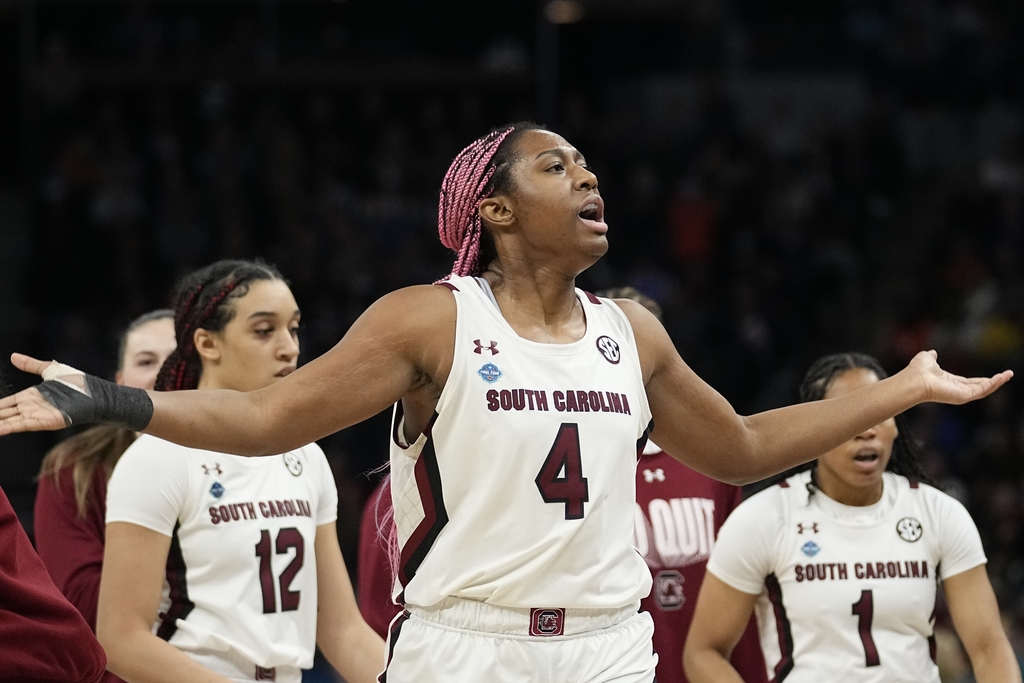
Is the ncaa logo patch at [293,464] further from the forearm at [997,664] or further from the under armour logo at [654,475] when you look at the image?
the forearm at [997,664]

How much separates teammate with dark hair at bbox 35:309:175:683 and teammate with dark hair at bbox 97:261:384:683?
1.03ft

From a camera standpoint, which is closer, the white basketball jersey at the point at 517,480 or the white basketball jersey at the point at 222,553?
the white basketball jersey at the point at 517,480

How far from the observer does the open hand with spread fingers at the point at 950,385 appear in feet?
10.5

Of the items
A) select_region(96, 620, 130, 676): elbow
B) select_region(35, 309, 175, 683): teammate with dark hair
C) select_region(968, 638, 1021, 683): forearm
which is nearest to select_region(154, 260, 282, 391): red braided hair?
select_region(35, 309, 175, 683): teammate with dark hair

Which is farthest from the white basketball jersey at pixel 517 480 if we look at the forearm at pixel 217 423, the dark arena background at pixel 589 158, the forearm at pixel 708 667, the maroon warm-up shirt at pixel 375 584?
the dark arena background at pixel 589 158

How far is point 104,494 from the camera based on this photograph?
4270 mm

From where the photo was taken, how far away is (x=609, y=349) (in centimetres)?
320

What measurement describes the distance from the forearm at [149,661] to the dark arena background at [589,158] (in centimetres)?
763

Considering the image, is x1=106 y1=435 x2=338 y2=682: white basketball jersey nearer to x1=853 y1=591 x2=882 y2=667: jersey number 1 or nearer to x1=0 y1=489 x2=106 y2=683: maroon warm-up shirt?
x1=0 y1=489 x2=106 y2=683: maroon warm-up shirt

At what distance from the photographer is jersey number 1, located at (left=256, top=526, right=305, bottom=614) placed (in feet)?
13.0

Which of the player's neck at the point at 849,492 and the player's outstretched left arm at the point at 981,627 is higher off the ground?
the player's neck at the point at 849,492

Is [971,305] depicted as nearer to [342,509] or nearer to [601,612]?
[342,509]

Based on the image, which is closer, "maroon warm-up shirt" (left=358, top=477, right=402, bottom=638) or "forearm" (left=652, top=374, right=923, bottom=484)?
"forearm" (left=652, top=374, right=923, bottom=484)

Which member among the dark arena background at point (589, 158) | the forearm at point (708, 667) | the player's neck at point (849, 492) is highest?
the dark arena background at point (589, 158)
